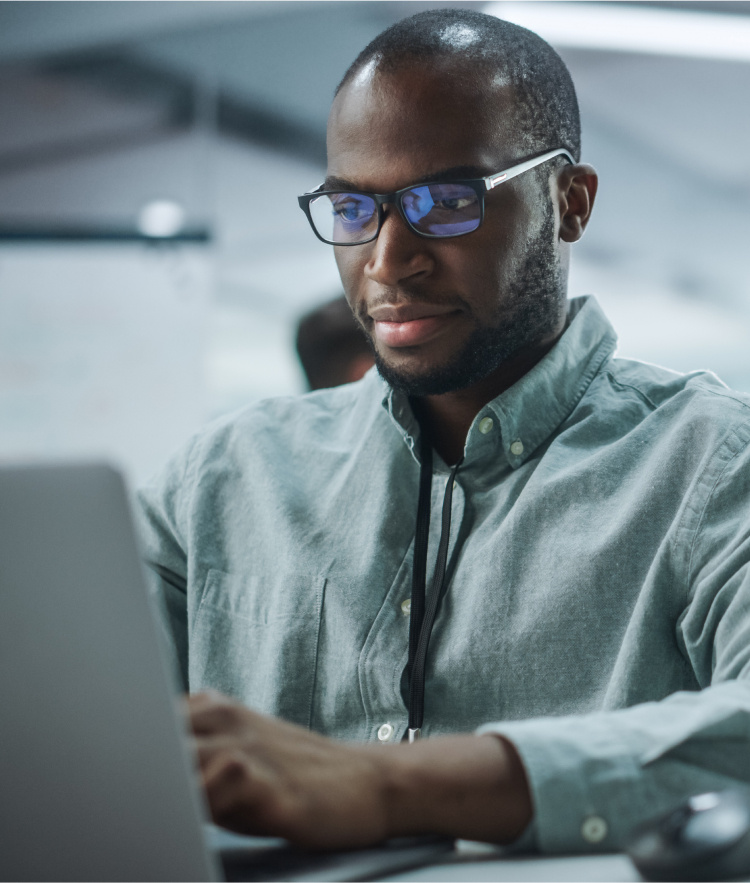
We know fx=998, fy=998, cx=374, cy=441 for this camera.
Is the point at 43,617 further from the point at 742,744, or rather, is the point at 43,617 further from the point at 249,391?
the point at 249,391

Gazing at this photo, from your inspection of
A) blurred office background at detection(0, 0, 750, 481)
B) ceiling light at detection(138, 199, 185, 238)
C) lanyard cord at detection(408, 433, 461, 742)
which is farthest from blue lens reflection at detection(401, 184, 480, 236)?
ceiling light at detection(138, 199, 185, 238)

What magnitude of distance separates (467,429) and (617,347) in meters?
0.21

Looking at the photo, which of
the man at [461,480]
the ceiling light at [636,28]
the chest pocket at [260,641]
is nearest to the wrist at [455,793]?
the man at [461,480]

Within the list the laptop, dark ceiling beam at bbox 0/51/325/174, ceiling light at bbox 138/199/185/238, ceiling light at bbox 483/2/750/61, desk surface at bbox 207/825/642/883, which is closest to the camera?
the laptop

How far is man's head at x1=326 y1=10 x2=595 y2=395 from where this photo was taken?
1071mm

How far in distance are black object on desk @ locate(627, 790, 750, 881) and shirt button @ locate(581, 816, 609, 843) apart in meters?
0.07

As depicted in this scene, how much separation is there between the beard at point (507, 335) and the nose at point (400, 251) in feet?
0.31

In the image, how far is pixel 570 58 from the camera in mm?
3762

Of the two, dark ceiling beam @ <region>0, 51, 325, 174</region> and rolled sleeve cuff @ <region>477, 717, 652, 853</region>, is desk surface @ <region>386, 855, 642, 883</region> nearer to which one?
rolled sleeve cuff @ <region>477, 717, 652, 853</region>

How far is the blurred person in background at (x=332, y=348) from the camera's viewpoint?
2.41 meters

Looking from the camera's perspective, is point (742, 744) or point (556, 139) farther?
point (556, 139)

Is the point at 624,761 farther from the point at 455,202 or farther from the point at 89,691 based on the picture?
the point at 455,202

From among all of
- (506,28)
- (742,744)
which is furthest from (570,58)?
(742,744)

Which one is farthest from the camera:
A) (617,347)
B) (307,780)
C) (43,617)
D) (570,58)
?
(570,58)
